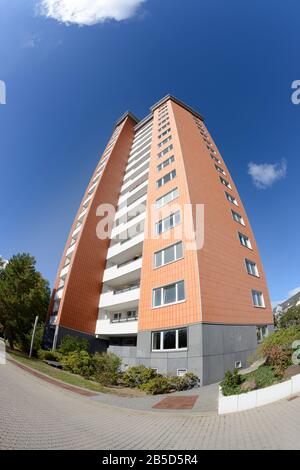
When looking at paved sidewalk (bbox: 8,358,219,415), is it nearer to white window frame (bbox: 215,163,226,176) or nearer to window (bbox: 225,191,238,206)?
A: window (bbox: 225,191,238,206)

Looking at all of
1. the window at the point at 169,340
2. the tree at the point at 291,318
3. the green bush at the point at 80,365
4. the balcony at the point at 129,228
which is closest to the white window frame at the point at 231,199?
the balcony at the point at 129,228

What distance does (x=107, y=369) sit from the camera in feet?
50.6

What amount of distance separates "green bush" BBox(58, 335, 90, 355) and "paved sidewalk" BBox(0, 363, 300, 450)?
48.8ft

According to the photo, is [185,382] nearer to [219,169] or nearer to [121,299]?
[121,299]

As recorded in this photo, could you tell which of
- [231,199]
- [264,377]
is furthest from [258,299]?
[264,377]

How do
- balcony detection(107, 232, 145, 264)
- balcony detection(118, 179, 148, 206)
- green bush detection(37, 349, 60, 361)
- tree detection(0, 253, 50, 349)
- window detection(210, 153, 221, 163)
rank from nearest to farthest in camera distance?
1. green bush detection(37, 349, 60, 361)
2. balcony detection(107, 232, 145, 264)
3. tree detection(0, 253, 50, 349)
4. balcony detection(118, 179, 148, 206)
5. window detection(210, 153, 221, 163)

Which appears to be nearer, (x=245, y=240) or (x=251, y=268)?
(x=251, y=268)

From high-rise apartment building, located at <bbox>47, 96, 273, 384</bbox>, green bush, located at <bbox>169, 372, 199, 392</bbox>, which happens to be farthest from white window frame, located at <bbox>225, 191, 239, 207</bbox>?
green bush, located at <bbox>169, 372, 199, 392</bbox>

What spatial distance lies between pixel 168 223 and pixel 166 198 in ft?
10.1

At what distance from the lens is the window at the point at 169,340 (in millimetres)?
15244

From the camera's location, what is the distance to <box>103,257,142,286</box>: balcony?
2366 centimetres

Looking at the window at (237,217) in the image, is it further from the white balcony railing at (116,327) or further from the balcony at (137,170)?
the white balcony railing at (116,327)

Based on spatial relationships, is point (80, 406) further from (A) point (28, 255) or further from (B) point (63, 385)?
(A) point (28, 255)

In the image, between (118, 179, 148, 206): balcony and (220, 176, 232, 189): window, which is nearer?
(220, 176, 232, 189): window
